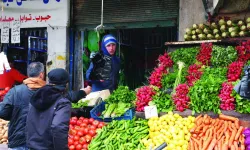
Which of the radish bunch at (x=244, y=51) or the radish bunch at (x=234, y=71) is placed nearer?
the radish bunch at (x=234, y=71)

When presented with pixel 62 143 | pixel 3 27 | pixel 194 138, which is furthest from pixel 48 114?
pixel 3 27

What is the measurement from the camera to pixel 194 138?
5.49m

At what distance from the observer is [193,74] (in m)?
6.39

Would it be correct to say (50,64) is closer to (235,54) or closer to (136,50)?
(136,50)

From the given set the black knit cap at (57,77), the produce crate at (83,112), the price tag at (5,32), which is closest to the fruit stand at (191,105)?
the produce crate at (83,112)

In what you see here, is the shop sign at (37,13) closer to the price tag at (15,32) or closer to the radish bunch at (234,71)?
the price tag at (15,32)

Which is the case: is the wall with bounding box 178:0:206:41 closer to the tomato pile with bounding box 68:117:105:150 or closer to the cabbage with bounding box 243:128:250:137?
the tomato pile with bounding box 68:117:105:150

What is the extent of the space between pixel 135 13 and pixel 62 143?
18.1 feet

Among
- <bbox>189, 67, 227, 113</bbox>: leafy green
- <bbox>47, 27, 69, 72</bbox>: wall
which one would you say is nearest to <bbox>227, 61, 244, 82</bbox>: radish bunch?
<bbox>189, 67, 227, 113</bbox>: leafy green

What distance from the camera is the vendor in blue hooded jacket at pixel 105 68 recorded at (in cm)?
741

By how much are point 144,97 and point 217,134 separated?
1321 millimetres

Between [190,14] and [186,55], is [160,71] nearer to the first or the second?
[186,55]

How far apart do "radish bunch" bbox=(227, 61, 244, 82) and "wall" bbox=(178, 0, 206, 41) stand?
234 cm

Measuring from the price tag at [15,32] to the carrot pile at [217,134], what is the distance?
5.81 m
